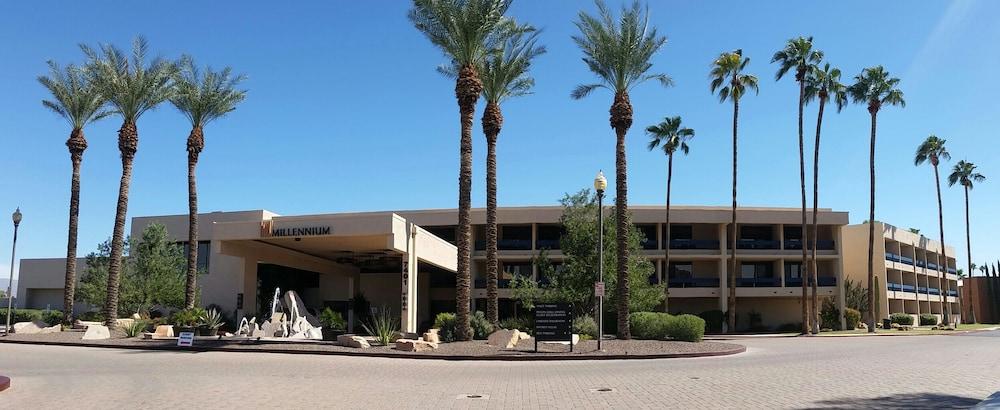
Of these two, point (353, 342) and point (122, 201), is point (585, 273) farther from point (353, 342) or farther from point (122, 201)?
point (122, 201)

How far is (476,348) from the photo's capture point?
22516 mm

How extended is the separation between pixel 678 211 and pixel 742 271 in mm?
7152

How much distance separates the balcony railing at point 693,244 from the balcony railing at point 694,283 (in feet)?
7.18

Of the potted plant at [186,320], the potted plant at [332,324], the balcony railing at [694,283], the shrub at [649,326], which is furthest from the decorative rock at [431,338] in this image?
the balcony railing at [694,283]

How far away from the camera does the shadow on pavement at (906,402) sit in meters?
10.6

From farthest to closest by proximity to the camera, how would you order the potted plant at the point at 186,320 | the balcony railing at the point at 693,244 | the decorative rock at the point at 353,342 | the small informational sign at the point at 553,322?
the balcony railing at the point at 693,244 < the potted plant at the point at 186,320 < the decorative rock at the point at 353,342 < the small informational sign at the point at 553,322

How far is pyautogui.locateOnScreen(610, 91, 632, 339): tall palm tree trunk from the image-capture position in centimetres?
2714

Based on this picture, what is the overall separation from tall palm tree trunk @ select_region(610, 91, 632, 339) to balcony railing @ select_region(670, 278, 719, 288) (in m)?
22.5

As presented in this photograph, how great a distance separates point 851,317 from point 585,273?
85.7ft

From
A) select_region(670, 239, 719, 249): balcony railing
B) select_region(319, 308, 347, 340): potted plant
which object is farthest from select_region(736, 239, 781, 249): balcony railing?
select_region(319, 308, 347, 340): potted plant

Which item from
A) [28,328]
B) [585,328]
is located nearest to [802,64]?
[585,328]

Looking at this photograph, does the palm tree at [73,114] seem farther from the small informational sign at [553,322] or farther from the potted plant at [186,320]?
the small informational sign at [553,322]

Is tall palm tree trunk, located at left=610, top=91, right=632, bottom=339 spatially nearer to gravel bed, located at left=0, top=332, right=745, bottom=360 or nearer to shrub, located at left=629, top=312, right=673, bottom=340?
gravel bed, located at left=0, top=332, right=745, bottom=360

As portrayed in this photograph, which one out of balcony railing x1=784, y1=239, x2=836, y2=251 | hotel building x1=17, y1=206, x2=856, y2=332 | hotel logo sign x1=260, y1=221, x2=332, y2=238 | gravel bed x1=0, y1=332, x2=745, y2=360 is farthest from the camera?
balcony railing x1=784, y1=239, x2=836, y2=251
